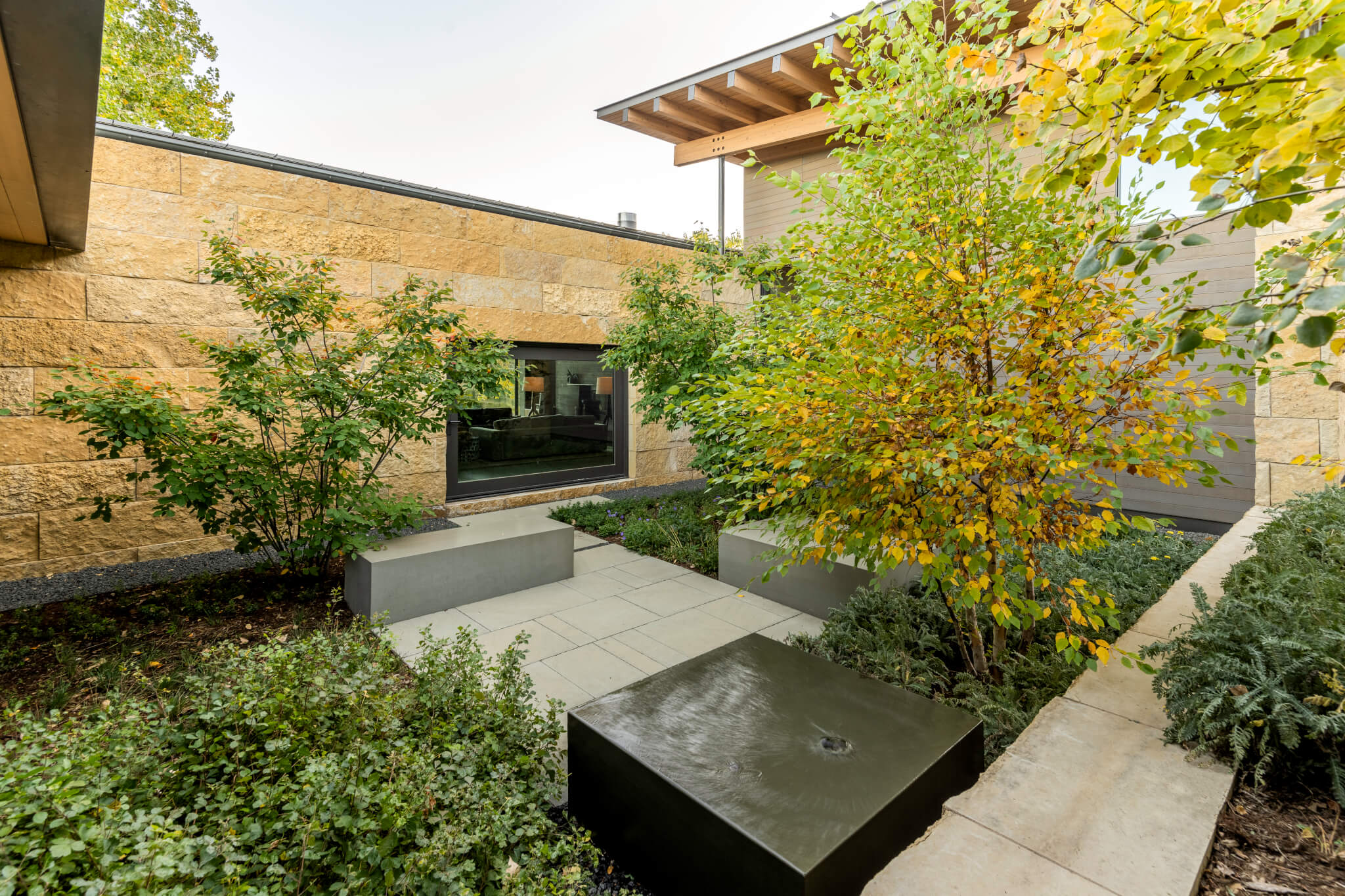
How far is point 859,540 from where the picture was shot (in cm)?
217

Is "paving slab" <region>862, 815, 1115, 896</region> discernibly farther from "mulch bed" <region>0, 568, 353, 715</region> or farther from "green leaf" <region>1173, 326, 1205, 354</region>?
"mulch bed" <region>0, 568, 353, 715</region>

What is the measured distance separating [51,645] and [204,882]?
9.16ft

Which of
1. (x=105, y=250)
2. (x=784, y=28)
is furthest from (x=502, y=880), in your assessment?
(x=784, y=28)

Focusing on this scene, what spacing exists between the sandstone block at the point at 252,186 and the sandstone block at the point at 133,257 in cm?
42

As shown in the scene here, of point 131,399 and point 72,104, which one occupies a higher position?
point 72,104

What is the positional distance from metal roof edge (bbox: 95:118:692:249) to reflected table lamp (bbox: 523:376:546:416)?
165 centimetres

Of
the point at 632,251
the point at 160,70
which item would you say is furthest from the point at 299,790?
the point at 160,70

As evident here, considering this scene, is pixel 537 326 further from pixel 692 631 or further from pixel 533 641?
pixel 692 631

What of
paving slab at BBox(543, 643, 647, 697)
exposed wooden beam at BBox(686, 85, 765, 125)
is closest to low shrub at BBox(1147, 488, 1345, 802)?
paving slab at BBox(543, 643, 647, 697)

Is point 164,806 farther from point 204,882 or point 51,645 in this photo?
point 51,645

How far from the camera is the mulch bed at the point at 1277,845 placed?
133 centimetres

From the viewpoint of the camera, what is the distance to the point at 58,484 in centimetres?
410

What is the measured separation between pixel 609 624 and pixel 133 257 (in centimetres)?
418

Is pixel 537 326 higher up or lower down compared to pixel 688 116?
lower down
